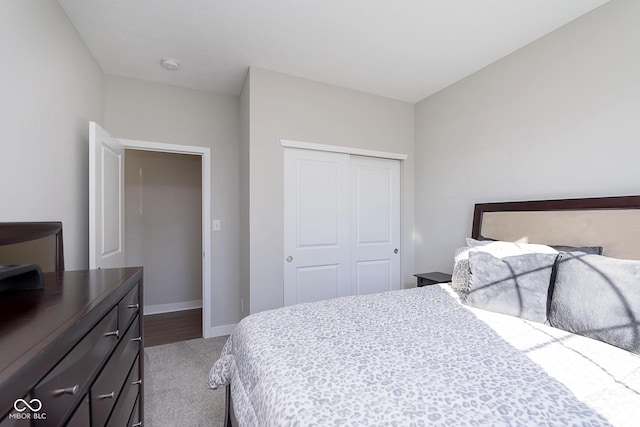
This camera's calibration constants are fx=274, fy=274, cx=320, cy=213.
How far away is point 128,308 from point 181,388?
130cm

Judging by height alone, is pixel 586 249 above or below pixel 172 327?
above

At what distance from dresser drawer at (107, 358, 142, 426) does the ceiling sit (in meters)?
2.16

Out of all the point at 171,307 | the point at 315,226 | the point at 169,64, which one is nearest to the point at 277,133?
the point at 315,226

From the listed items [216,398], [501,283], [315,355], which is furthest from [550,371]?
[216,398]

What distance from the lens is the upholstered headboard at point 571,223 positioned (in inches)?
63.3

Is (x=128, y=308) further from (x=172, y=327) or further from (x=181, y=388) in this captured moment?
(x=172, y=327)

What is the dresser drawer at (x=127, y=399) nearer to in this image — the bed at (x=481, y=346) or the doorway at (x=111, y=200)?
the bed at (x=481, y=346)

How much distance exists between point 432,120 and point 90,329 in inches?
131

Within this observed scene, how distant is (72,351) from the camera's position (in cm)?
67

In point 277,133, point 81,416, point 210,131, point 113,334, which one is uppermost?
point 210,131

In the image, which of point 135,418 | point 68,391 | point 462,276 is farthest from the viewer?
point 462,276

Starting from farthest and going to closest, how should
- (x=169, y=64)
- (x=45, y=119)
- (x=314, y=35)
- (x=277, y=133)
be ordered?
(x=277, y=133) < (x=169, y=64) < (x=314, y=35) < (x=45, y=119)

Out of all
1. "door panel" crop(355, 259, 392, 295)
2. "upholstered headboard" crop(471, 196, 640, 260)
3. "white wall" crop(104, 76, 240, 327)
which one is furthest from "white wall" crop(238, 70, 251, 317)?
"upholstered headboard" crop(471, 196, 640, 260)

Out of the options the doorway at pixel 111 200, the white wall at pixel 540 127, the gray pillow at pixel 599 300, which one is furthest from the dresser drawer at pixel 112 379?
the white wall at pixel 540 127
